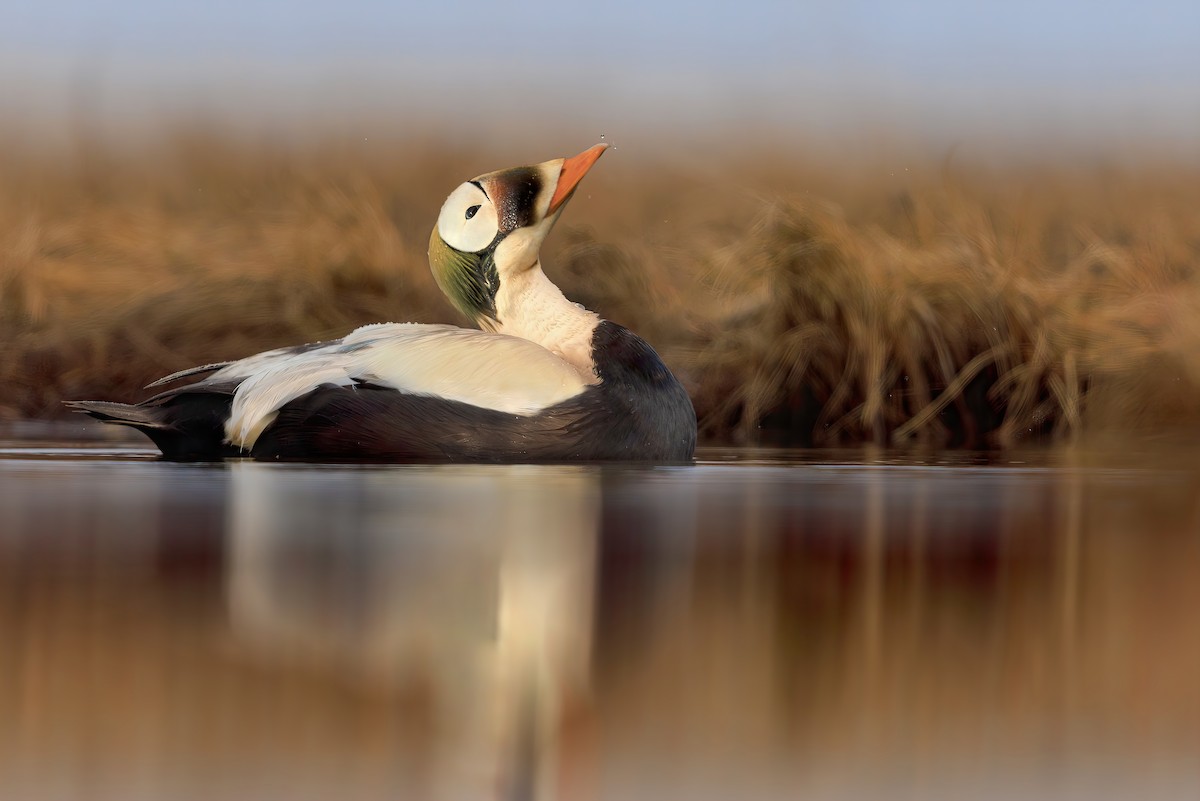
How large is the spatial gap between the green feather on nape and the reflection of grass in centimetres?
208

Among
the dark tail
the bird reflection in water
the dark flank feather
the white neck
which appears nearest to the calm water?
the bird reflection in water

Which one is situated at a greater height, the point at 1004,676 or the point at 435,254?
the point at 435,254

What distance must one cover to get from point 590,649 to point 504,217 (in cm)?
443

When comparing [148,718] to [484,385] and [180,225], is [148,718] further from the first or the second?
[180,225]

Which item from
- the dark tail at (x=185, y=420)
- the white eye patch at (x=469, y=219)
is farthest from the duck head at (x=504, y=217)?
the dark tail at (x=185, y=420)

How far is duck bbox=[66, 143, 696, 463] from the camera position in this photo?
6.25 m

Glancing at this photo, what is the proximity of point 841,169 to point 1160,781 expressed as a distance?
1141cm

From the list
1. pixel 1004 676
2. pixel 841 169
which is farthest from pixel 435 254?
pixel 841 169

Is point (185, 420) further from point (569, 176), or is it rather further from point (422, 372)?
point (569, 176)

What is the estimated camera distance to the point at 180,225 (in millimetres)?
10695

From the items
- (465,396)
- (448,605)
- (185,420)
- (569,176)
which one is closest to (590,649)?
(448,605)

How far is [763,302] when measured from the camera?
356 inches

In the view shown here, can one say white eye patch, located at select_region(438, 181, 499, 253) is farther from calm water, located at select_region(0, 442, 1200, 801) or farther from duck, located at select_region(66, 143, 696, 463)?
calm water, located at select_region(0, 442, 1200, 801)

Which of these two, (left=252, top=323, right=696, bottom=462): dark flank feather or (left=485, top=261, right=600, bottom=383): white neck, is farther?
(left=485, top=261, right=600, bottom=383): white neck
